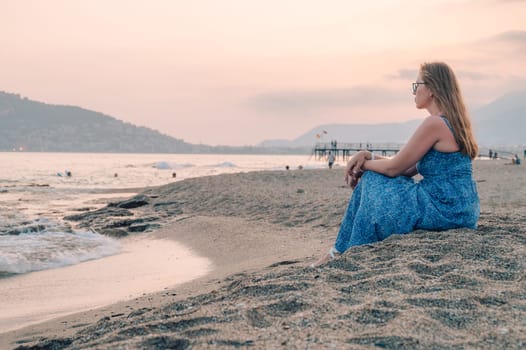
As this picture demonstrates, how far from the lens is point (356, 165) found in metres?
4.12

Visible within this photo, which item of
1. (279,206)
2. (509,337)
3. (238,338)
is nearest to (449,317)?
(509,337)

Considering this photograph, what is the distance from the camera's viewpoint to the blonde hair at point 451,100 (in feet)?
12.6

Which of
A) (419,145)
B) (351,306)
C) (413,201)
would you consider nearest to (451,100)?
(419,145)

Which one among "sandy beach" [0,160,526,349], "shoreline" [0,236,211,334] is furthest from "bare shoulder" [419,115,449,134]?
"shoreline" [0,236,211,334]

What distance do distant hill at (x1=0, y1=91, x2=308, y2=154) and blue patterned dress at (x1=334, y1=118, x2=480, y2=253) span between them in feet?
571

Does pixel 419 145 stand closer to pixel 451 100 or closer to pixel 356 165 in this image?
pixel 451 100

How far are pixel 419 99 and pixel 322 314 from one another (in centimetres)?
211

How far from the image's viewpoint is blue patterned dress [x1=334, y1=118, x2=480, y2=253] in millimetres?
3908

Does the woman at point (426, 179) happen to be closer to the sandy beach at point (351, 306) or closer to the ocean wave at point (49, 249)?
the sandy beach at point (351, 306)

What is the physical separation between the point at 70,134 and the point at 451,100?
18331 cm

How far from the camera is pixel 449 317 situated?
2.46 m

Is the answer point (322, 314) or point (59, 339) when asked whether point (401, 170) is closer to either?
point (322, 314)

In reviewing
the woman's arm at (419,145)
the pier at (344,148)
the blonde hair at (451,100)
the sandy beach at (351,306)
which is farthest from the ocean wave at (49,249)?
the pier at (344,148)

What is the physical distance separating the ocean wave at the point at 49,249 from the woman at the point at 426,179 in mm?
3811
